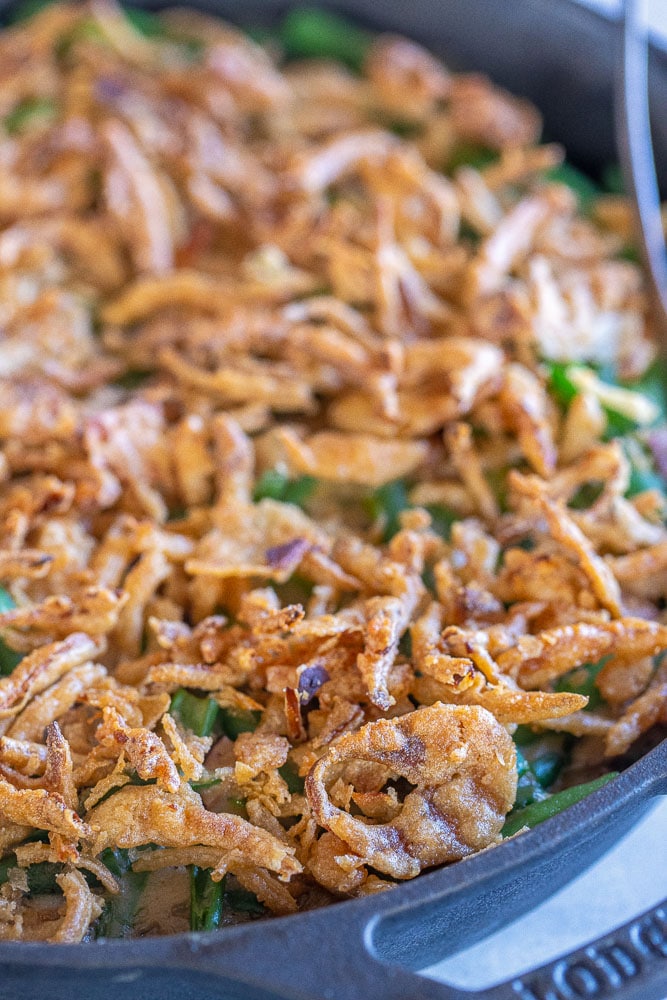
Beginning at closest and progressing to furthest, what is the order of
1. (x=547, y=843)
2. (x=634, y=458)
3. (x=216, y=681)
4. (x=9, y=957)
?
(x=9, y=957) → (x=547, y=843) → (x=216, y=681) → (x=634, y=458)

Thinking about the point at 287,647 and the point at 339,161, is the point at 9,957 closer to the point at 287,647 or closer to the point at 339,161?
the point at 287,647

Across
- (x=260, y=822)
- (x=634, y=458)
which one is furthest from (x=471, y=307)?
(x=260, y=822)

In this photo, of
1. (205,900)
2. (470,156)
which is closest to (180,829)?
(205,900)

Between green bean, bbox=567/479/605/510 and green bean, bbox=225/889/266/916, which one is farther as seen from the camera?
green bean, bbox=567/479/605/510

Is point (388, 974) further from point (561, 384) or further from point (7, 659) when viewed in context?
point (561, 384)

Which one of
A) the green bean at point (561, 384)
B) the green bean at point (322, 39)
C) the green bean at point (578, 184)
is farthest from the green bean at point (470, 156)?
the green bean at point (561, 384)

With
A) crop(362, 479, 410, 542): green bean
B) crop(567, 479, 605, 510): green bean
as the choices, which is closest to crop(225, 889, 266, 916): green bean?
crop(362, 479, 410, 542): green bean

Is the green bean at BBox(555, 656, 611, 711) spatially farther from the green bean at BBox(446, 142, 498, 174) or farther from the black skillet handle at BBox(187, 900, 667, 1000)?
the green bean at BBox(446, 142, 498, 174)
